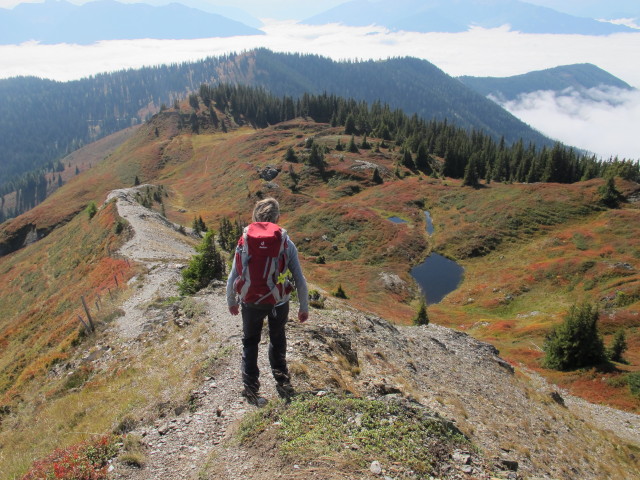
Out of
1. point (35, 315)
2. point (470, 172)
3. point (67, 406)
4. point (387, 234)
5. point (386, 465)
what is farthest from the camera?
point (470, 172)

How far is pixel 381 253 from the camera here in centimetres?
6744

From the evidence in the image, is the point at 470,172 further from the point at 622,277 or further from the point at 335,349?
the point at 335,349

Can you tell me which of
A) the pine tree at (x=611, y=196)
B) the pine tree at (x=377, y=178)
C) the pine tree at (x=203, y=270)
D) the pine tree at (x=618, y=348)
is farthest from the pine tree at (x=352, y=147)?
the pine tree at (x=203, y=270)

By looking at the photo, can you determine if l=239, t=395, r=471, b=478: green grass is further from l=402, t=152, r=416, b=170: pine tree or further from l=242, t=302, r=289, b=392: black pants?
l=402, t=152, r=416, b=170: pine tree

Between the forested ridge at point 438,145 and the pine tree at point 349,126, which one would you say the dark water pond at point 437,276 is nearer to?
the forested ridge at point 438,145

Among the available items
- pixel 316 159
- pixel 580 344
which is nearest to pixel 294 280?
pixel 580 344

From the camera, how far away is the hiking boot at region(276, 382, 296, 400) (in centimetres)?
831

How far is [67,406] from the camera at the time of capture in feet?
38.8

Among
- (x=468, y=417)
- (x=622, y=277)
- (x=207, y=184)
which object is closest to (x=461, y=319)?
(x=622, y=277)

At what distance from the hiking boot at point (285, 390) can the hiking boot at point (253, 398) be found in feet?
1.31

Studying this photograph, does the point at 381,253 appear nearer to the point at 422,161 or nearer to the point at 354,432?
the point at 422,161

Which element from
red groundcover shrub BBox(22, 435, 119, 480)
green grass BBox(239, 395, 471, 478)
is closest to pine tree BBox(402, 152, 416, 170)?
green grass BBox(239, 395, 471, 478)

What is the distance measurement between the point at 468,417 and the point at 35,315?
3331 centimetres

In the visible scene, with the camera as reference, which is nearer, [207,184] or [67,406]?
[67,406]
